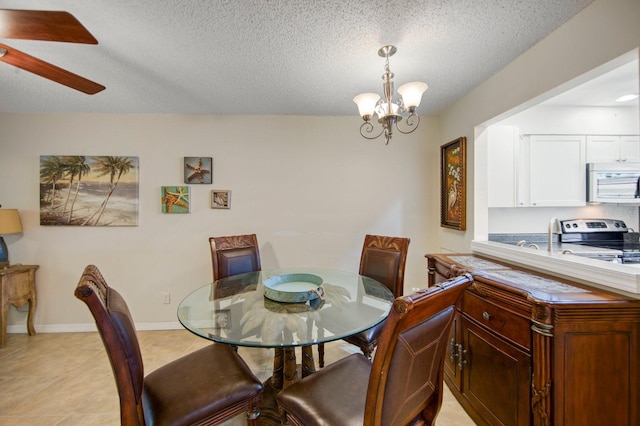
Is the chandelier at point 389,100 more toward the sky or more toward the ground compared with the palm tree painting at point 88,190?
more toward the sky

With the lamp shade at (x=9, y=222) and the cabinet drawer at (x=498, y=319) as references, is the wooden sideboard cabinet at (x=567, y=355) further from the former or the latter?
the lamp shade at (x=9, y=222)

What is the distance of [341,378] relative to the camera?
1.17 m

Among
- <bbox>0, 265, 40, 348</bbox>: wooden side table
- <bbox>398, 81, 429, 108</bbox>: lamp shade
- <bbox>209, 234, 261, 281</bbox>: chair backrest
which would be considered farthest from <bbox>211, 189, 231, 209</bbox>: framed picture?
<bbox>398, 81, 429, 108</bbox>: lamp shade

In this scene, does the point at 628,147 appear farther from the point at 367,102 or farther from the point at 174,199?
the point at 174,199

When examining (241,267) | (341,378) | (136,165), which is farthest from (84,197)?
(341,378)

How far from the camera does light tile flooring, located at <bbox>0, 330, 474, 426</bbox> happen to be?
62.9 inches

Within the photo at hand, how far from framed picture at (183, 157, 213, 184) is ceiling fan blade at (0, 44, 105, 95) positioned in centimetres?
113

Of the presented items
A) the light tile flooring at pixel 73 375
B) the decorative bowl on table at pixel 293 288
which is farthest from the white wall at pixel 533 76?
the light tile flooring at pixel 73 375

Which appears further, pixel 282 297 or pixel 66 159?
pixel 66 159

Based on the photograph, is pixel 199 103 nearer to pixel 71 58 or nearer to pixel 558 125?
pixel 71 58

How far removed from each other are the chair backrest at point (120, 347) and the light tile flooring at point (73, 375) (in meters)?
0.87

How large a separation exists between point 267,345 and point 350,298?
693mm

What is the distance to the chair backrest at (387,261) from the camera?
1963 mm

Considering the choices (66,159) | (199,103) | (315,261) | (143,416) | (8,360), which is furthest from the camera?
(315,261)
